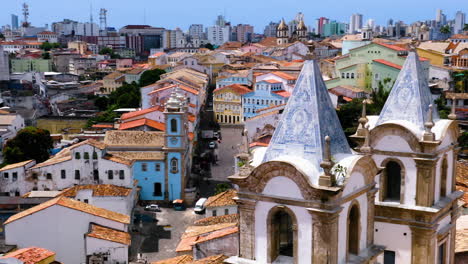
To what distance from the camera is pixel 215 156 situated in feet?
171

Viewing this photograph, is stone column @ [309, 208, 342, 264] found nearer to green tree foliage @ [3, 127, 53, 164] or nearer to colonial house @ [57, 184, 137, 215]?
colonial house @ [57, 184, 137, 215]

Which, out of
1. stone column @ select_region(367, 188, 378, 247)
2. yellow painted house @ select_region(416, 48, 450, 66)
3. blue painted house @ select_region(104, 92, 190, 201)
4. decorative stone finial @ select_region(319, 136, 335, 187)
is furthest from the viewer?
yellow painted house @ select_region(416, 48, 450, 66)

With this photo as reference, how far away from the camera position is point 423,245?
46.2ft

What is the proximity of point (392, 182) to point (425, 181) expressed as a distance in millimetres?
964

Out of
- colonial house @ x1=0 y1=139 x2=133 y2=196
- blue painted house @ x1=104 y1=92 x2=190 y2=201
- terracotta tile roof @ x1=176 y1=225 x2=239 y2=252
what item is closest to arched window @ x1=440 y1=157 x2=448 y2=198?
terracotta tile roof @ x1=176 y1=225 x2=239 y2=252

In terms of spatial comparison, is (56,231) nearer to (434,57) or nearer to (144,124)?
(144,124)

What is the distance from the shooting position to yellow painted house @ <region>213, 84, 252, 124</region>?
226ft

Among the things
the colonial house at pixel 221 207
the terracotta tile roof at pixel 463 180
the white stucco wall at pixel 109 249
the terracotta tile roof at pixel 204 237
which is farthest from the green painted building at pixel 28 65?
the terracotta tile roof at pixel 463 180

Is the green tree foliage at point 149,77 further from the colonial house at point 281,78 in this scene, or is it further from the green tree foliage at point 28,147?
the green tree foliage at point 28,147

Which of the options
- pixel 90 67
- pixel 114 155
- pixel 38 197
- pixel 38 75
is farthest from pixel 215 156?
pixel 90 67

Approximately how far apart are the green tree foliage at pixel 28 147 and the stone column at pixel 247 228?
36.5 metres

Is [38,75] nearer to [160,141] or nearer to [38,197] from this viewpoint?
[160,141]

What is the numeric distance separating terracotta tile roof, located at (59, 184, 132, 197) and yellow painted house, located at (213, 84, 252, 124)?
35.6 m

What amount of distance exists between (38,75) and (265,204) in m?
81.6
